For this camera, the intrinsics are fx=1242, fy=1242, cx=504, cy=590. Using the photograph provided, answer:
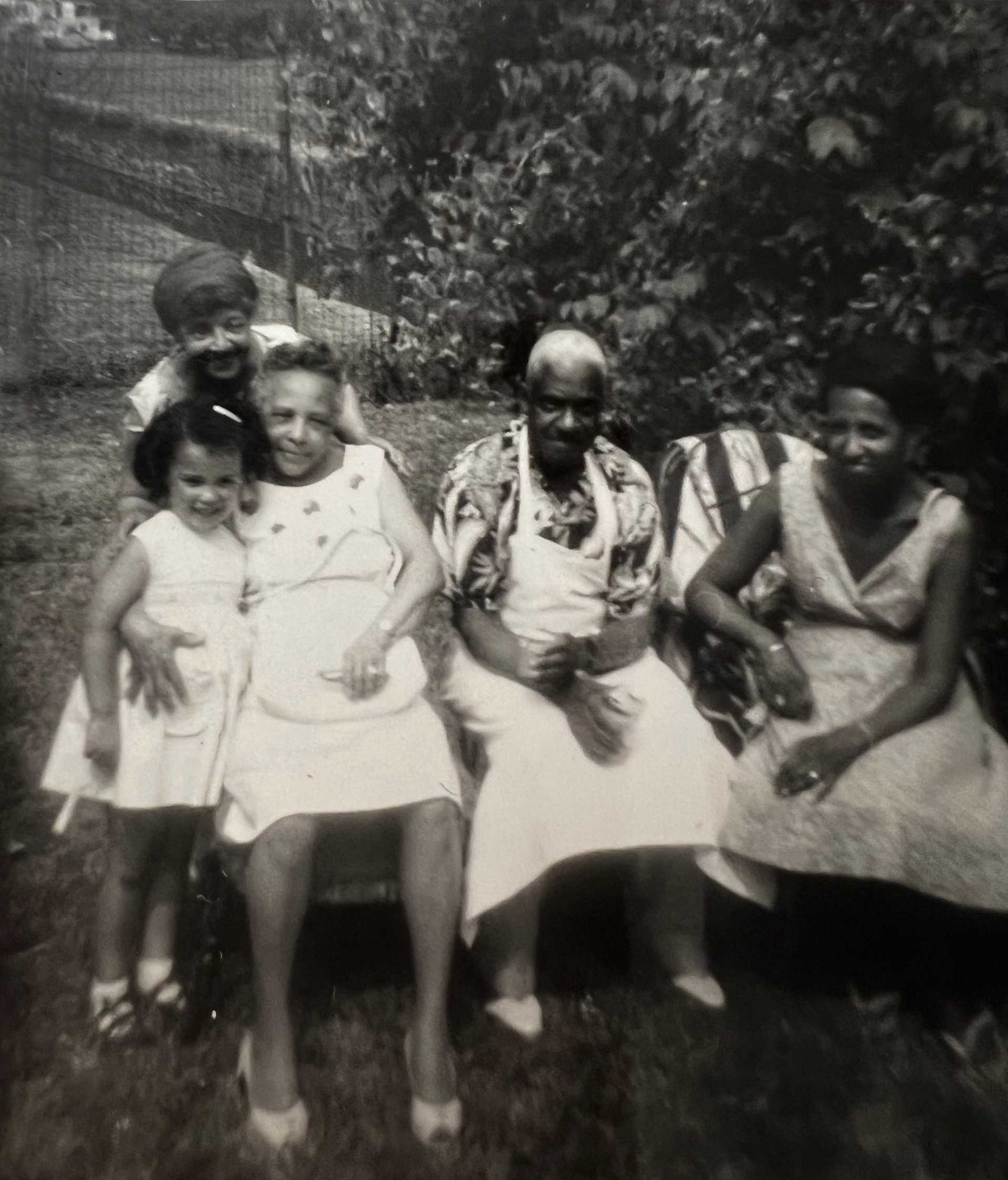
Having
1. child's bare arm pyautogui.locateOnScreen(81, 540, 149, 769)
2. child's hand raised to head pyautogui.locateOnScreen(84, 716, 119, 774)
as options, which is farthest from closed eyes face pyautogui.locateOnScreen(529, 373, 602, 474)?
child's hand raised to head pyautogui.locateOnScreen(84, 716, 119, 774)

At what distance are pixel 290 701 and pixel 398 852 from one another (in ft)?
1.18

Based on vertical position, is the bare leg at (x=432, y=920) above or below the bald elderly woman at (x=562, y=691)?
below

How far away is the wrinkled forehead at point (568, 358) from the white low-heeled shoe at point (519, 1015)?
1227 mm

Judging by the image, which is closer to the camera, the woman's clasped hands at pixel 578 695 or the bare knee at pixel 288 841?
the bare knee at pixel 288 841

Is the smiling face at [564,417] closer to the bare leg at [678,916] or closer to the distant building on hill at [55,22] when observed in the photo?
the bare leg at [678,916]

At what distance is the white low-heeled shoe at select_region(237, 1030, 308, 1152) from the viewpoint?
2318mm

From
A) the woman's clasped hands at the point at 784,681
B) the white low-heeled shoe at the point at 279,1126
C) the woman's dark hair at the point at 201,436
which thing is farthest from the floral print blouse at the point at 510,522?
the white low-heeled shoe at the point at 279,1126

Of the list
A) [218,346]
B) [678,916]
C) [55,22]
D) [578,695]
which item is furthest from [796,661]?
[55,22]

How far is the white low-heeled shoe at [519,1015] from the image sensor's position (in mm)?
2439

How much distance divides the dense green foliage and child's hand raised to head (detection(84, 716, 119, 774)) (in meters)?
0.89

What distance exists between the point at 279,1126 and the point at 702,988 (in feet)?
2.84

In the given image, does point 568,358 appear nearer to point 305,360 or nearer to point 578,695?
point 305,360

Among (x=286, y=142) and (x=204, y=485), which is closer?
(x=204, y=485)

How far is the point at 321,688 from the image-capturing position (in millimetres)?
2346
